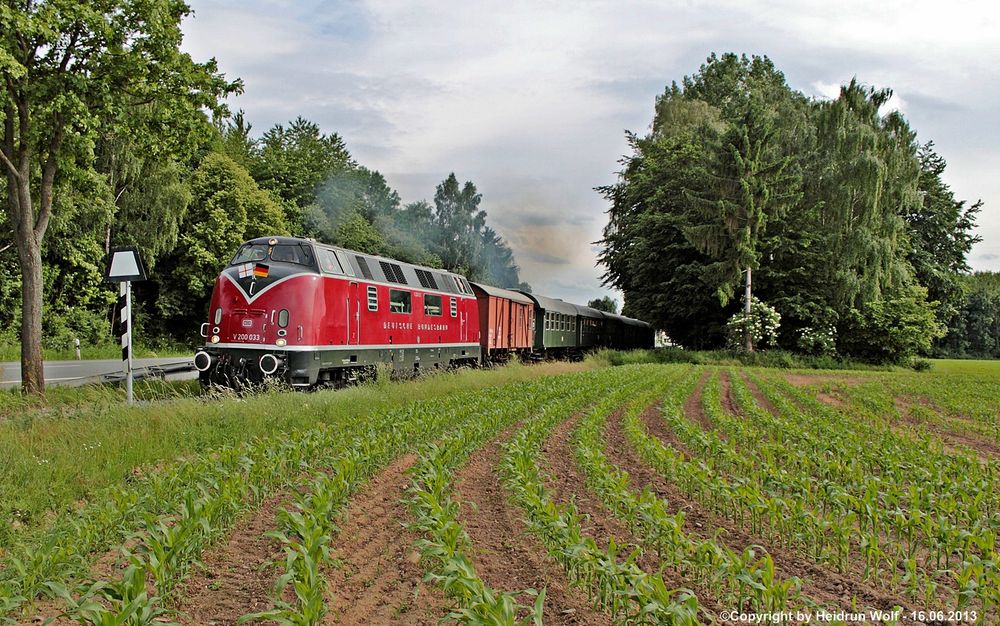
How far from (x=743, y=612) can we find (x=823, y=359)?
103ft

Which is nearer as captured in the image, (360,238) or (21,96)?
(21,96)

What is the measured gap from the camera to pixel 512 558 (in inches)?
209

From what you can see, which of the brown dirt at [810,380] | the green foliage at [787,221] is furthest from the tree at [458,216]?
the brown dirt at [810,380]

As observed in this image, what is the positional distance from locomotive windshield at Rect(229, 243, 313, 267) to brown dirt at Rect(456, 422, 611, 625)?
8274mm

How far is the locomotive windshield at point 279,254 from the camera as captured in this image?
14.2 meters

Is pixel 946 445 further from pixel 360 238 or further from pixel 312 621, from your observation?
pixel 360 238

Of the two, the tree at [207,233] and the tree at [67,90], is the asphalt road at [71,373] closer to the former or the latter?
the tree at [67,90]

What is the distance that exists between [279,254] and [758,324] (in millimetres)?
25592

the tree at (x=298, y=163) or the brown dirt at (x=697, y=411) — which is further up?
the tree at (x=298, y=163)

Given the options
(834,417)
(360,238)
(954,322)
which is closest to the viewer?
(834,417)

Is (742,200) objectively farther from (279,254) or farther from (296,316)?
(296,316)

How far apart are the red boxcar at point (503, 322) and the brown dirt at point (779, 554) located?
15.7 metres

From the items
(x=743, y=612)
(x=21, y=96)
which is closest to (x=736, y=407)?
(x=743, y=612)

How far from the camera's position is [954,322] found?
72750 mm
